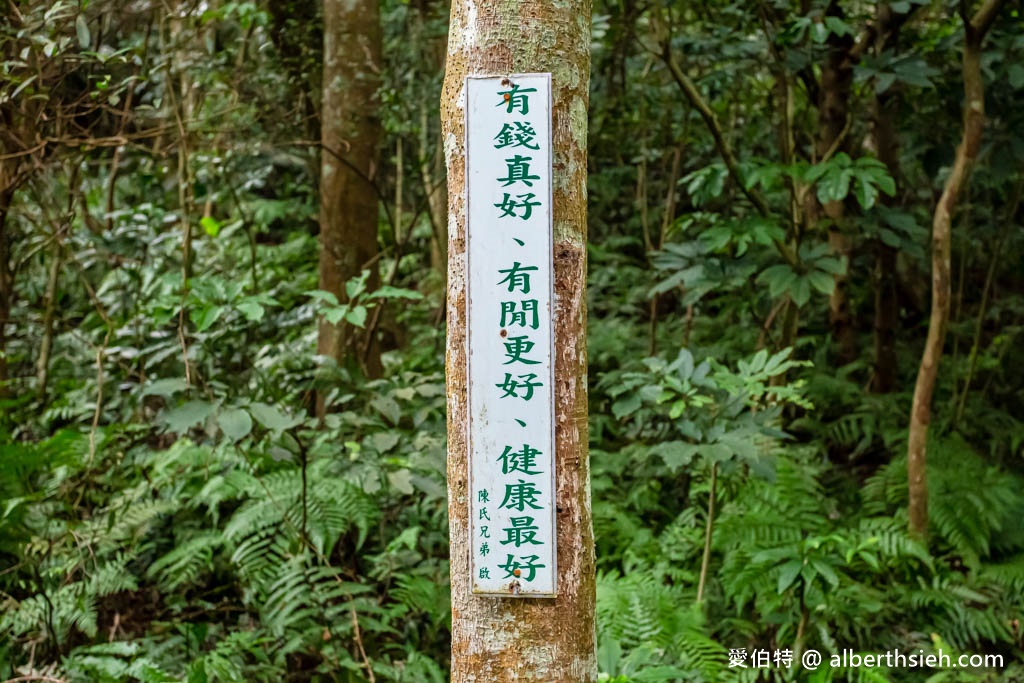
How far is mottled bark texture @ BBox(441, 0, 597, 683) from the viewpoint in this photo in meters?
1.72

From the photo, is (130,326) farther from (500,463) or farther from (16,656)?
(500,463)

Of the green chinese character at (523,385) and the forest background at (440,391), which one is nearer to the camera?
the green chinese character at (523,385)

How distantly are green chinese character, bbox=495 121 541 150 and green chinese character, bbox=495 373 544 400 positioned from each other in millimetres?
478

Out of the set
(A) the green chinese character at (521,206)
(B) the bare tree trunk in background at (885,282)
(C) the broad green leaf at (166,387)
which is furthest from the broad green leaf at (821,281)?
(C) the broad green leaf at (166,387)

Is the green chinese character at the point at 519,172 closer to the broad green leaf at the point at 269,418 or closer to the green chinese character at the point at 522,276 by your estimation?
the green chinese character at the point at 522,276

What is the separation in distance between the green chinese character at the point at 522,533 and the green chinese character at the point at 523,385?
257 millimetres

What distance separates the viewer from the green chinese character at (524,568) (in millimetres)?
1708

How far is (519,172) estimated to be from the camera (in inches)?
68.2

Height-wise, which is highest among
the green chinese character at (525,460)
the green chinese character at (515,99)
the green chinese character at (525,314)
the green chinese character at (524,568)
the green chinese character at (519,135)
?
the green chinese character at (515,99)

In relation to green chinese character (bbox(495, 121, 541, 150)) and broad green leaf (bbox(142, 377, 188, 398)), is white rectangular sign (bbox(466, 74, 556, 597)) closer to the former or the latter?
green chinese character (bbox(495, 121, 541, 150))

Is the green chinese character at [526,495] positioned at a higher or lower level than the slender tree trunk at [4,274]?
lower

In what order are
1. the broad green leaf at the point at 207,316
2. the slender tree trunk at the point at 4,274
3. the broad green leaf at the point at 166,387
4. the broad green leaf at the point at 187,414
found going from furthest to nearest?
the slender tree trunk at the point at 4,274 < the broad green leaf at the point at 207,316 < the broad green leaf at the point at 166,387 < the broad green leaf at the point at 187,414

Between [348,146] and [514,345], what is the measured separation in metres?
2.93

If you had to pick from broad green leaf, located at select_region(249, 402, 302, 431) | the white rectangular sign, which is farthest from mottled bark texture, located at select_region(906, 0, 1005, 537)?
broad green leaf, located at select_region(249, 402, 302, 431)
